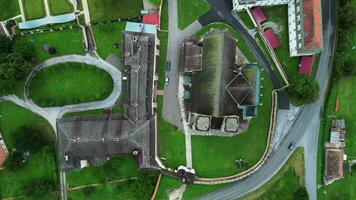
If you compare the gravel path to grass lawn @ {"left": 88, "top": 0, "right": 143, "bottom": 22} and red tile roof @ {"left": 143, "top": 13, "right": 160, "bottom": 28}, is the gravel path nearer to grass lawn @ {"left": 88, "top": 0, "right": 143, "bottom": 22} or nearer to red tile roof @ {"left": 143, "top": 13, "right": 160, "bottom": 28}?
grass lawn @ {"left": 88, "top": 0, "right": 143, "bottom": 22}

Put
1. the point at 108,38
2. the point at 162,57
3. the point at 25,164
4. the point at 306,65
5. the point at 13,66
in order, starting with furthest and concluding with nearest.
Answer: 1. the point at 25,164
2. the point at 108,38
3. the point at 162,57
4. the point at 306,65
5. the point at 13,66

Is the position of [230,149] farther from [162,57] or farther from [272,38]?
[272,38]

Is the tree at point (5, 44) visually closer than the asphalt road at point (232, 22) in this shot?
Yes

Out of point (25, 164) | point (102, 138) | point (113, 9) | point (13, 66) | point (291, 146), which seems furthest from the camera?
point (25, 164)

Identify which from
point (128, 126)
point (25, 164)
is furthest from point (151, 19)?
point (25, 164)

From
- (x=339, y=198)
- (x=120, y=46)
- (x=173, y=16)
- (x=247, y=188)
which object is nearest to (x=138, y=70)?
(x=120, y=46)

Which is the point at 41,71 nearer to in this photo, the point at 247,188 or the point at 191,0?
the point at 191,0

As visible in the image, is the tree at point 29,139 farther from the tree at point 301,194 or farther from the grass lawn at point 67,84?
the tree at point 301,194

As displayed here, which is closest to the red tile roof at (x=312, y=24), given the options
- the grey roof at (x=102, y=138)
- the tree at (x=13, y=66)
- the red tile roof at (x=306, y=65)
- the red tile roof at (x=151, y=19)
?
the red tile roof at (x=306, y=65)
